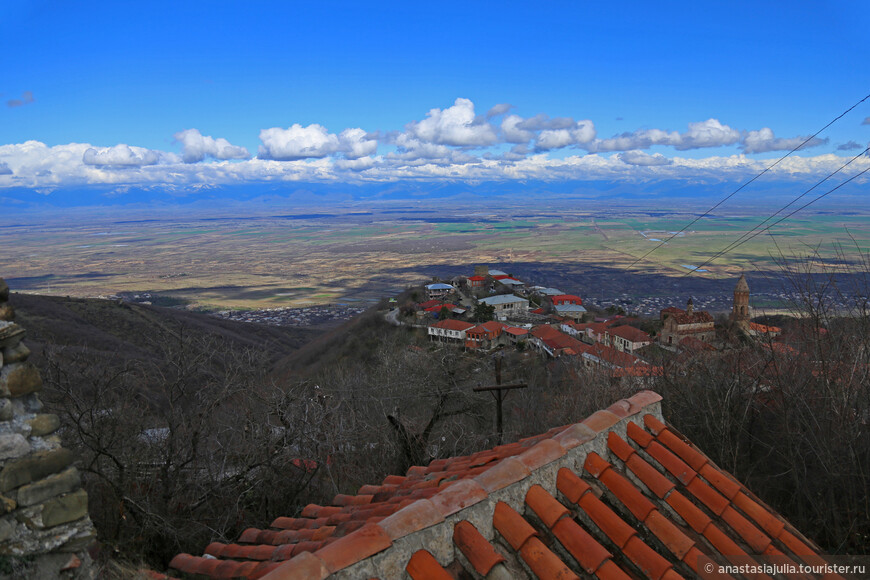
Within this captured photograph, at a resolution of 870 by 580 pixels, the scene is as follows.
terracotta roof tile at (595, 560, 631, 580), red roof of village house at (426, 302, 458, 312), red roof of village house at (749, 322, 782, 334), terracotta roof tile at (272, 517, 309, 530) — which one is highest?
terracotta roof tile at (595, 560, 631, 580)

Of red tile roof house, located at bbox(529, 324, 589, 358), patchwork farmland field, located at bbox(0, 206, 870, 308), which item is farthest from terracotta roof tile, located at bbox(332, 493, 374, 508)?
patchwork farmland field, located at bbox(0, 206, 870, 308)

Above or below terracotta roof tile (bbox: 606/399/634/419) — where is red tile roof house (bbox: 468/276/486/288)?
below

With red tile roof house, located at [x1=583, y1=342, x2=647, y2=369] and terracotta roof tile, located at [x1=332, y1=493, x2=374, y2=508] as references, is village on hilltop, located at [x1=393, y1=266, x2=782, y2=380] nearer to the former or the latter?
red tile roof house, located at [x1=583, y1=342, x2=647, y2=369]

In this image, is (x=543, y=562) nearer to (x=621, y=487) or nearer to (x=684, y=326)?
(x=621, y=487)

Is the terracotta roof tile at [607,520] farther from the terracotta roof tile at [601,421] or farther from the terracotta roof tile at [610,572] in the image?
the terracotta roof tile at [601,421]

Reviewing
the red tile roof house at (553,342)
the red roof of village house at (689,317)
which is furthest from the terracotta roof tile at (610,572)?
→ the red roof of village house at (689,317)
